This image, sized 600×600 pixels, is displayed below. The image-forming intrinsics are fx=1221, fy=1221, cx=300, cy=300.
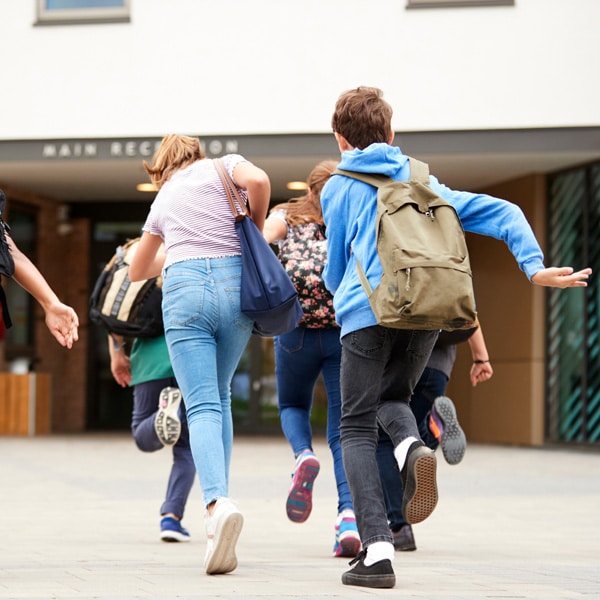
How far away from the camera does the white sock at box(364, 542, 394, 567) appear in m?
4.11

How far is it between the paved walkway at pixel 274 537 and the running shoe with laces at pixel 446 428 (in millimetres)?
466

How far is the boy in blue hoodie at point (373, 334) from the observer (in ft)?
13.5

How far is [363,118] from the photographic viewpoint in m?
4.44

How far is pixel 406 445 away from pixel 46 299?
1.33m

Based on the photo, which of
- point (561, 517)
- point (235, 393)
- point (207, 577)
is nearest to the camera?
point (207, 577)

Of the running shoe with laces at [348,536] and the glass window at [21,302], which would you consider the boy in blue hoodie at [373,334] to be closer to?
the running shoe with laces at [348,536]

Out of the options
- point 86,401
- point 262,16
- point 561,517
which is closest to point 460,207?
point 561,517

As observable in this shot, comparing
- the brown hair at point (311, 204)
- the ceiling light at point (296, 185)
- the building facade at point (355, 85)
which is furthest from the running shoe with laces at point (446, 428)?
the ceiling light at point (296, 185)

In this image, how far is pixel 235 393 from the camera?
1805 centimetres

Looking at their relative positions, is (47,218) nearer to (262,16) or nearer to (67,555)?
(262,16)

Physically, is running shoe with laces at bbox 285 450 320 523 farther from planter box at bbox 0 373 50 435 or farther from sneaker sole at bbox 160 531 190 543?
planter box at bbox 0 373 50 435

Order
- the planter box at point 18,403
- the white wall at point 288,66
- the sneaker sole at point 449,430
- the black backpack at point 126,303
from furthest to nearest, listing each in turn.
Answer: the planter box at point 18,403 < the white wall at point 288,66 < the black backpack at point 126,303 < the sneaker sole at point 449,430

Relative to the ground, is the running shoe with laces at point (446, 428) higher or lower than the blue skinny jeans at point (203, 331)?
lower

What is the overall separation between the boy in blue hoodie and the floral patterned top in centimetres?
105
